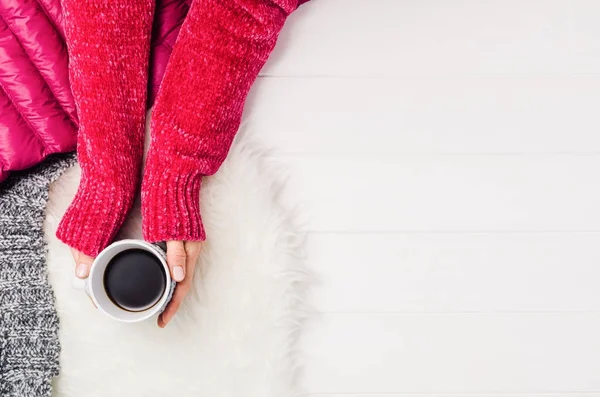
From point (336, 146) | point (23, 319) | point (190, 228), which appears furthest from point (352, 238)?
point (23, 319)

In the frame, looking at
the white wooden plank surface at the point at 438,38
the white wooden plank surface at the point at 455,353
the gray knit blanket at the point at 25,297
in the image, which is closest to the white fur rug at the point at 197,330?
the gray knit blanket at the point at 25,297

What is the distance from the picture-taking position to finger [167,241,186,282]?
827mm

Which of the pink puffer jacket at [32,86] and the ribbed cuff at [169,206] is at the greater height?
the pink puffer jacket at [32,86]

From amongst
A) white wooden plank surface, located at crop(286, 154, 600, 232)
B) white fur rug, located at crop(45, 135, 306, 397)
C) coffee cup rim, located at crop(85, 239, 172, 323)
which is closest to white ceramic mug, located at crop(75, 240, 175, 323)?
coffee cup rim, located at crop(85, 239, 172, 323)

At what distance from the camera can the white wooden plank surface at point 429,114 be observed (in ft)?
3.20

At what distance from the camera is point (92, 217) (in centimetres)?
85

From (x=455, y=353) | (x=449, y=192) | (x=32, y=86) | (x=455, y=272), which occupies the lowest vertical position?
(x=455, y=353)

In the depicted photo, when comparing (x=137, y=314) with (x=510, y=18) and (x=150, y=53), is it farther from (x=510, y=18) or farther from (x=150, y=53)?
(x=510, y=18)

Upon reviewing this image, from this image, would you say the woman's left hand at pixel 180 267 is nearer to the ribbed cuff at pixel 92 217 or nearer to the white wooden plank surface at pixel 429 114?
the ribbed cuff at pixel 92 217

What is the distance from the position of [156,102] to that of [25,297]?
14.3 inches

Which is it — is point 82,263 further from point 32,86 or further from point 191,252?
point 32,86

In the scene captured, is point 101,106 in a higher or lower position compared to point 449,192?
higher

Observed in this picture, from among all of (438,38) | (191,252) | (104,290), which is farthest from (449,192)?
(104,290)

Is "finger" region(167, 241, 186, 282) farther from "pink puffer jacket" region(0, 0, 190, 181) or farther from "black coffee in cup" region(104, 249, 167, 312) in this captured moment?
"pink puffer jacket" region(0, 0, 190, 181)
